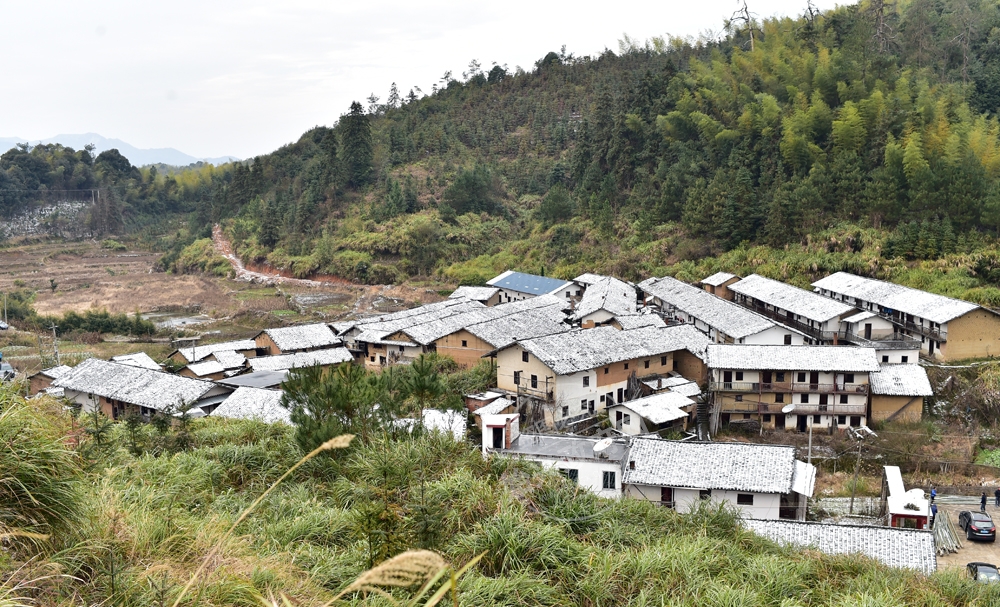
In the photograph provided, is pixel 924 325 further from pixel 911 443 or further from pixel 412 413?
pixel 412 413

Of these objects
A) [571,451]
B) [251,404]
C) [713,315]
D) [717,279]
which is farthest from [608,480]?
[717,279]

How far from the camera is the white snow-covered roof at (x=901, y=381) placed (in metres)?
18.2

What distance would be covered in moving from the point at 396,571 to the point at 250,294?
42969 millimetres

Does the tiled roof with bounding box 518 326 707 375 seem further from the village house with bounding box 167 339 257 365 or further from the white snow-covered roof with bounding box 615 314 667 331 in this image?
the village house with bounding box 167 339 257 365

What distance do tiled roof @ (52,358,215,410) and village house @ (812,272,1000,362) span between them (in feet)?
66.3

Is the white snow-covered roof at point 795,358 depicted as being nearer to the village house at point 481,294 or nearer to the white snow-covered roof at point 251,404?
the white snow-covered roof at point 251,404

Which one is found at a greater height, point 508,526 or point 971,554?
point 508,526

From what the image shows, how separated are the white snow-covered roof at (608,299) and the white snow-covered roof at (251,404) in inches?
464

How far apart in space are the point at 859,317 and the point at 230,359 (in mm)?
20114

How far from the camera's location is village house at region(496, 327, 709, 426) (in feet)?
61.5

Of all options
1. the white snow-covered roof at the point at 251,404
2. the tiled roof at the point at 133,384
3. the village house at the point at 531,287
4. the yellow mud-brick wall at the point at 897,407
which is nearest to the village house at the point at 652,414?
the yellow mud-brick wall at the point at 897,407

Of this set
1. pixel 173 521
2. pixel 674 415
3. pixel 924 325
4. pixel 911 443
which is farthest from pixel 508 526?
pixel 924 325

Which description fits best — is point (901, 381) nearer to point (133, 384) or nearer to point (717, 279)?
point (717, 279)

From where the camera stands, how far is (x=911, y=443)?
Answer: 17.3 meters
